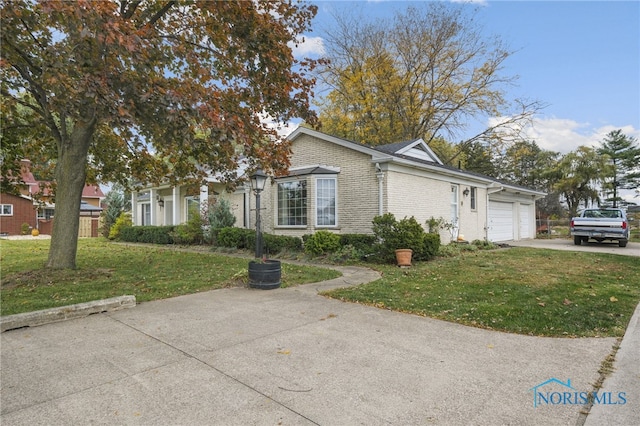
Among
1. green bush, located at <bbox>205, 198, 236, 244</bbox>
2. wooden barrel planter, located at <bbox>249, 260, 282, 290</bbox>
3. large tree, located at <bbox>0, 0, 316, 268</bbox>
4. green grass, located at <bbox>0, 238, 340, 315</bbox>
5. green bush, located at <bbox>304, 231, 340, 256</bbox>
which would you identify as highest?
large tree, located at <bbox>0, 0, 316, 268</bbox>

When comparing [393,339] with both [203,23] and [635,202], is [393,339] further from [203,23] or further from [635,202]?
[635,202]

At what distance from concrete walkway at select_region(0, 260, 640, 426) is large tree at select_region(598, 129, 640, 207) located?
147ft

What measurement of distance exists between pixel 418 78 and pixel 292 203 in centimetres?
1538

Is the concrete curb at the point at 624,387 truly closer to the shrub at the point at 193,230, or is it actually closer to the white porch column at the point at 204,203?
the shrub at the point at 193,230

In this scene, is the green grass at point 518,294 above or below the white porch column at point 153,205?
below

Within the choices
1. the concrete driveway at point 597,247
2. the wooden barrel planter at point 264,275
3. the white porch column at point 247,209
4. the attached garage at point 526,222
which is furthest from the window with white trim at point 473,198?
the wooden barrel planter at point 264,275

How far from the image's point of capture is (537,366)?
3385mm

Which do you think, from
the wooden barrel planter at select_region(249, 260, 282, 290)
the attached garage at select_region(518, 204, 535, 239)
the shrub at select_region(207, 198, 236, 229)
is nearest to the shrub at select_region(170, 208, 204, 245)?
the shrub at select_region(207, 198, 236, 229)

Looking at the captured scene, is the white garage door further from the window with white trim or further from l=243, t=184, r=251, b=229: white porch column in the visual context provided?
l=243, t=184, r=251, b=229: white porch column

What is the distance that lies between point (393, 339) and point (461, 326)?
1091mm

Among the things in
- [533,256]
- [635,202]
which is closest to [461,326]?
[533,256]

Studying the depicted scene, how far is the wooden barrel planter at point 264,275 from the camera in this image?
6992mm

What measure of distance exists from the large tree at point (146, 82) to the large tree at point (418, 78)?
14169mm

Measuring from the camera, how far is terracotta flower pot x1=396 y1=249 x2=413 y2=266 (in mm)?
9773
